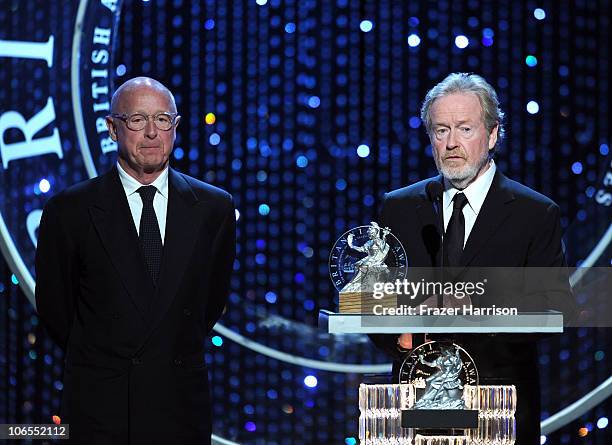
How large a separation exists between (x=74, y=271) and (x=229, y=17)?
1586mm

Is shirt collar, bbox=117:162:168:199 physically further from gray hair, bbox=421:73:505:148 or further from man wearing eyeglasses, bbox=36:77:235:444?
gray hair, bbox=421:73:505:148

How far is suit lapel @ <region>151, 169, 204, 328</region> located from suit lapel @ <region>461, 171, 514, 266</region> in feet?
2.73

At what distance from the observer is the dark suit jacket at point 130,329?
2.97m

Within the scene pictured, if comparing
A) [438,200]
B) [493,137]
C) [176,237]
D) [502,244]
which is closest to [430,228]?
[438,200]

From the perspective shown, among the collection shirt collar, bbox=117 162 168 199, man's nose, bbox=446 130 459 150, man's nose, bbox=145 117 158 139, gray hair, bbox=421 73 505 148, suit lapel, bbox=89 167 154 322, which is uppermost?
gray hair, bbox=421 73 505 148

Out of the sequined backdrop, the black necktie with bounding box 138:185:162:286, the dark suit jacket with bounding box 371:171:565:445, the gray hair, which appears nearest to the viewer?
the dark suit jacket with bounding box 371:171:565:445

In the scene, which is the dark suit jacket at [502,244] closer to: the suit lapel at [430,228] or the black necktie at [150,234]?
the suit lapel at [430,228]

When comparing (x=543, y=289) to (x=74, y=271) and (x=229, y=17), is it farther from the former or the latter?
(x=229, y=17)

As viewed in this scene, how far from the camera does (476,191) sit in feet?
9.49

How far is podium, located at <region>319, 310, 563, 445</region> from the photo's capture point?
238cm

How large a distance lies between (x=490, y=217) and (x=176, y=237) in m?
0.92

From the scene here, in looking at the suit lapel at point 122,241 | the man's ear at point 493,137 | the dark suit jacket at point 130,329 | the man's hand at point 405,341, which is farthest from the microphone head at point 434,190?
the suit lapel at point 122,241

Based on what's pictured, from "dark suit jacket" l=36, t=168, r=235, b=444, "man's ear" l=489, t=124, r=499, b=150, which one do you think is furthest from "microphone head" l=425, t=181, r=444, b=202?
"dark suit jacket" l=36, t=168, r=235, b=444

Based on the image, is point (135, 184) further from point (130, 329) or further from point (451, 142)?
point (451, 142)
